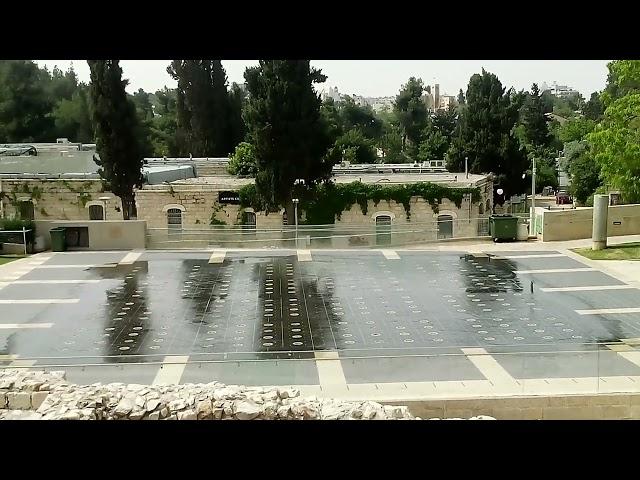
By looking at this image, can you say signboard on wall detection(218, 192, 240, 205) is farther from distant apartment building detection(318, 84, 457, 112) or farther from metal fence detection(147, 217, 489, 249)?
distant apartment building detection(318, 84, 457, 112)

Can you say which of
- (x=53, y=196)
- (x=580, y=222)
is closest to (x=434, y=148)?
(x=580, y=222)

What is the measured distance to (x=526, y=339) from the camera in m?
12.0

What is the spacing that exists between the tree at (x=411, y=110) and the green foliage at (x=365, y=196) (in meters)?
27.4

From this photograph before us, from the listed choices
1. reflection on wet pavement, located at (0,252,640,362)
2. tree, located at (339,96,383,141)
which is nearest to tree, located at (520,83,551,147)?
tree, located at (339,96,383,141)

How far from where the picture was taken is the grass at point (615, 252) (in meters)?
18.2

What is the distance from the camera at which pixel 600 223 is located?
1892 centimetres

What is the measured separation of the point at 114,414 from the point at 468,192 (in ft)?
61.8

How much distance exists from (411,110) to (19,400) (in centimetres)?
4689

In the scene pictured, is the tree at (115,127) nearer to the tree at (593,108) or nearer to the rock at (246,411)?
the rock at (246,411)

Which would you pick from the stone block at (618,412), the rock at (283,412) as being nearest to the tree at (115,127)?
the rock at (283,412)
